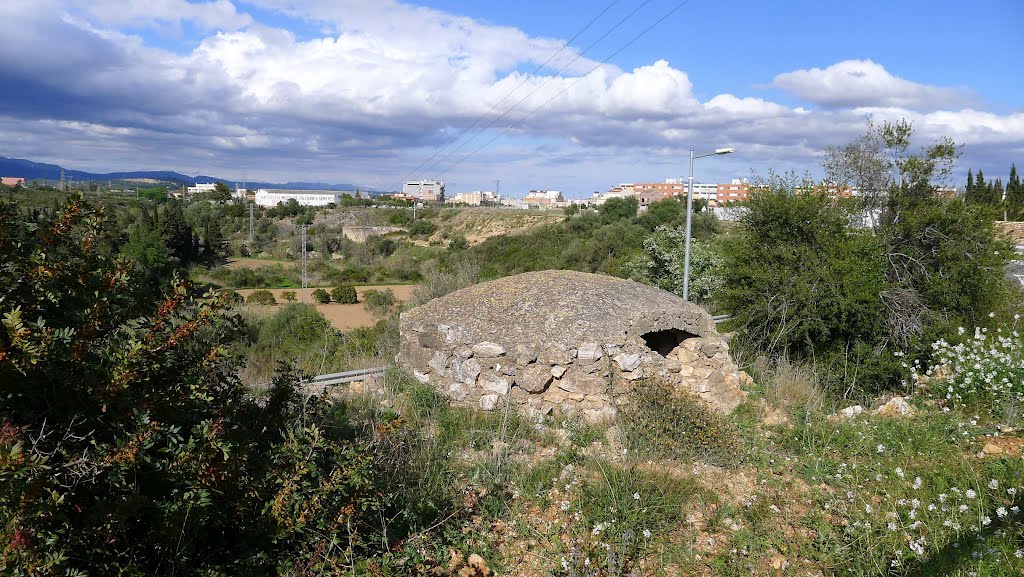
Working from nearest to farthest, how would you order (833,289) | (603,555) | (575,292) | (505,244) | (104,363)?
(104,363)
(603,555)
(575,292)
(833,289)
(505,244)

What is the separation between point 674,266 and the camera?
61.5ft

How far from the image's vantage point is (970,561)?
336 cm

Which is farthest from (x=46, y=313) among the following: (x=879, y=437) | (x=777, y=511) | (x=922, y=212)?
(x=922, y=212)

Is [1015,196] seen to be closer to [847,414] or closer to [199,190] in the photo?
[847,414]

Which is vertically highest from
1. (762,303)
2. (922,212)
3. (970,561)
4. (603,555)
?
(922,212)

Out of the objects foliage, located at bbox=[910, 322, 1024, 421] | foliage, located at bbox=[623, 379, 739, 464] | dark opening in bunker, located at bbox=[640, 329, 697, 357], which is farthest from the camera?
dark opening in bunker, located at bbox=[640, 329, 697, 357]

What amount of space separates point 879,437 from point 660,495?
2575mm

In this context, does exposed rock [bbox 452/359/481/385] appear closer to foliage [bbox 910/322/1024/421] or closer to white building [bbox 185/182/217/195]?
foliage [bbox 910/322/1024/421]

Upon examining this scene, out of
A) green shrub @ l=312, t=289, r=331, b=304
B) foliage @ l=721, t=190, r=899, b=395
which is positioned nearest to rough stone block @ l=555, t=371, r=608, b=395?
foliage @ l=721, t=190, r=899, b=395

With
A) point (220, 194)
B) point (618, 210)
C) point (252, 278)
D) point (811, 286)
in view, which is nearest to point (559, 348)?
point (811, 286)

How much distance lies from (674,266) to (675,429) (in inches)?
546

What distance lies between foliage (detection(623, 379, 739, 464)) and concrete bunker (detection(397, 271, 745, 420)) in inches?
18.2

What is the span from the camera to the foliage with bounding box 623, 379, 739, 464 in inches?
206

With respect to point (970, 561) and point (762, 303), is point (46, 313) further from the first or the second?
point (762, 303)
